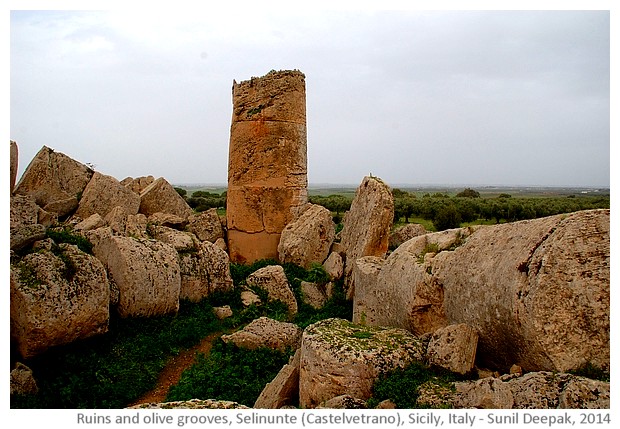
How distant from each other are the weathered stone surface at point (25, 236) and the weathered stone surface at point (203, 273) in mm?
2748

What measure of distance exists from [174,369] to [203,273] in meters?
2.67

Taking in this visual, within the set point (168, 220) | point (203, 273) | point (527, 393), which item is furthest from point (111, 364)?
point (168, 220)

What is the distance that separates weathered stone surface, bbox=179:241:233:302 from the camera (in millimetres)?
9586

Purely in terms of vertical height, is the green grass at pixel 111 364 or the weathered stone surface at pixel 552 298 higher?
the weathered stone surface at pixel 552 298

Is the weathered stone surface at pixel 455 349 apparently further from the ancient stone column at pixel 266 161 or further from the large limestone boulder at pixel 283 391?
the ancient stone column at pixel 266 161

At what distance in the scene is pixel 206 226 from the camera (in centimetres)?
1311

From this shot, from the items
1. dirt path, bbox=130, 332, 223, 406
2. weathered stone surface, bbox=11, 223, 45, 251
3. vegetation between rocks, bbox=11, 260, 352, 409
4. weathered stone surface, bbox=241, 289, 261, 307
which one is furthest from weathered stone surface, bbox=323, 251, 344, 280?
weathered stone surface, bbox=11, 223, 45, 251

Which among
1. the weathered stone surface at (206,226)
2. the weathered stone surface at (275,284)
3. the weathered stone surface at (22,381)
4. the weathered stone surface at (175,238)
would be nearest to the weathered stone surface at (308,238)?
the weathered stone surface at (275,284)

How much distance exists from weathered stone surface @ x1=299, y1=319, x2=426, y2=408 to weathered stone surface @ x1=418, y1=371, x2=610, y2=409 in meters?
0.72

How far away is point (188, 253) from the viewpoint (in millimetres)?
9914

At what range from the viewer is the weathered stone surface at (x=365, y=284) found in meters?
8.39

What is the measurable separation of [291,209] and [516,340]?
320 inches

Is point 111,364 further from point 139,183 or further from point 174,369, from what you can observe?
point 139,183

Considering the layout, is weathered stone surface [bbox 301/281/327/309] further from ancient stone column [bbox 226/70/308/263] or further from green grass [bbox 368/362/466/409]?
green grass [bbox 368/362/466/409]
